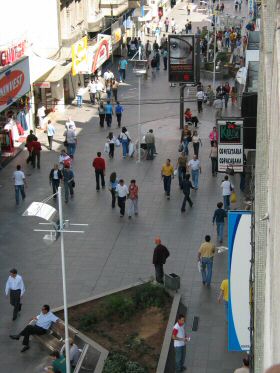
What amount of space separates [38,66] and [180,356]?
21.2 m

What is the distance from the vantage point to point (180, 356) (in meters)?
15.7

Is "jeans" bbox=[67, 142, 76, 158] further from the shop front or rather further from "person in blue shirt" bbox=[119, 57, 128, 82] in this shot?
"person in blue shirt" bbox=[119, 57, 128, 82]

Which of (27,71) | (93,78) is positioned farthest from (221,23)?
(27,71)

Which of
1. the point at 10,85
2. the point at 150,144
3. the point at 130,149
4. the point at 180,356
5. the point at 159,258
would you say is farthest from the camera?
the point at 130,149

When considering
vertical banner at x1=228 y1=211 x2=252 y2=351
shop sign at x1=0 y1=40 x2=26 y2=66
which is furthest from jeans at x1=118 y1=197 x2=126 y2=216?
vertical banner at x1=228 y1=211 x2=252 y2=351

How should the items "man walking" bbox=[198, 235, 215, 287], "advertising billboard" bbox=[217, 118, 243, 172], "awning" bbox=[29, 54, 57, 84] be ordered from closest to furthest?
"man walking" bbox=[198, 235, 215, 287] → "advertising billboard" bbox=[217, 118, 243, 172] → "awning" bbox=[29, 54, 57, 84]

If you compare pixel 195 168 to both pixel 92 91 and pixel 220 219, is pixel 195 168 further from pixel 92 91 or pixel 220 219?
pixel 92 91

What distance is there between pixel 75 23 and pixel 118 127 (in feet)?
31.0

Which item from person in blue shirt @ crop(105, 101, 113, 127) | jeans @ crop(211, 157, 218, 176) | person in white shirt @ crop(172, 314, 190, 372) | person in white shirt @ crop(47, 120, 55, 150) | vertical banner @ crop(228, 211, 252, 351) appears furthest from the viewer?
person in blue shirt @ crop(105, 101, 113, 127)

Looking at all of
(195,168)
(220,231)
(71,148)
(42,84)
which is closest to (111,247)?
(220,231)

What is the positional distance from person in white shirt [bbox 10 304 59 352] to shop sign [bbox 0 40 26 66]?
1442cm

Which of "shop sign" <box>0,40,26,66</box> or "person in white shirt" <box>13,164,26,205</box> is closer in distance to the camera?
"person in white shirt" <box>13,164,26,205</box>

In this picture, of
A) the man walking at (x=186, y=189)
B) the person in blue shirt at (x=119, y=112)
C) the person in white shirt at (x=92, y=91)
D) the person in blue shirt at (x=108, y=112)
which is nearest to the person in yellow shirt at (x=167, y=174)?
the man walking at (x=186, y=189)

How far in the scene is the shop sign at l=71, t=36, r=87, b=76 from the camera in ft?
128
